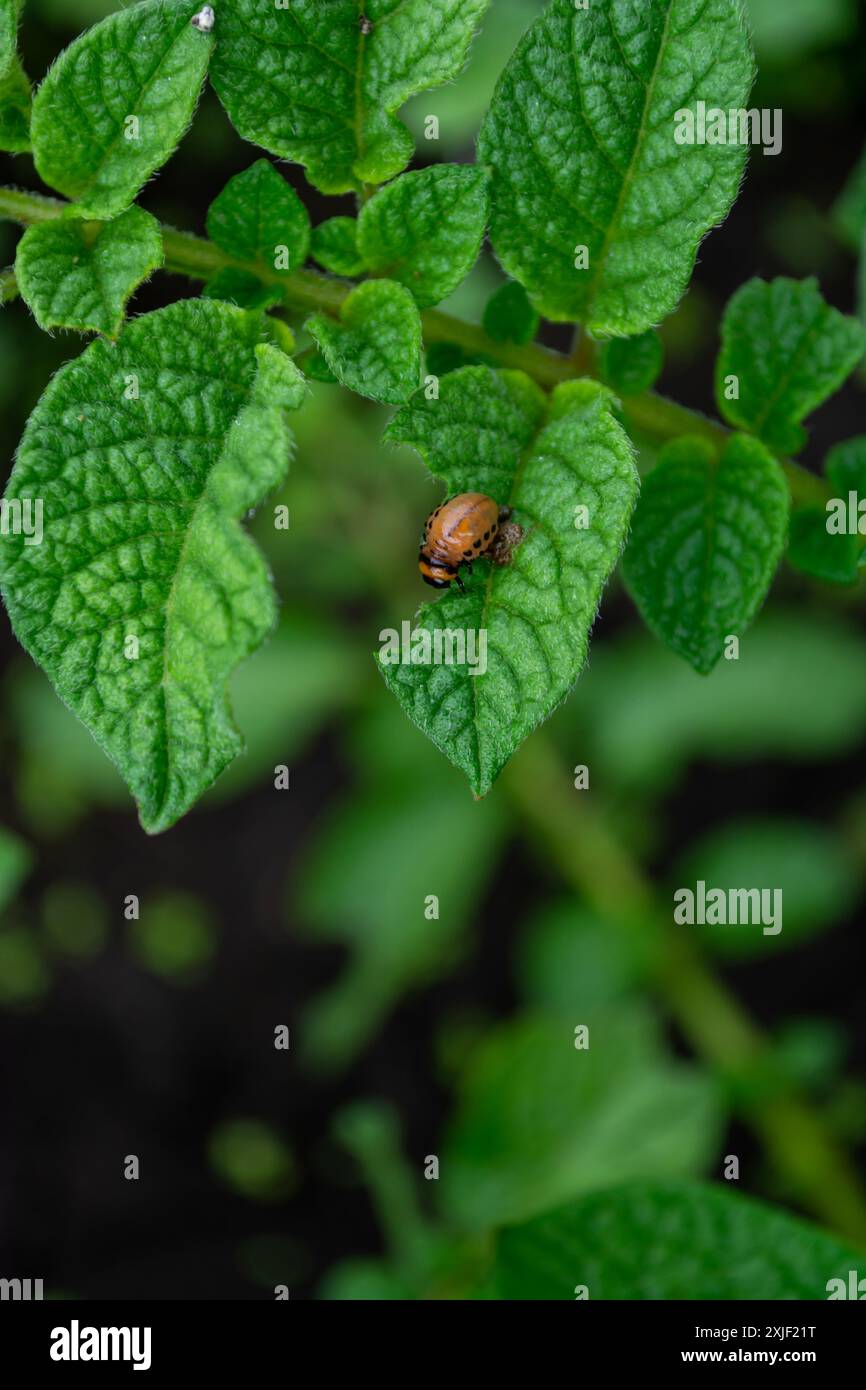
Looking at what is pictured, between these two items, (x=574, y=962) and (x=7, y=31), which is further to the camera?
(x=574, y=962)

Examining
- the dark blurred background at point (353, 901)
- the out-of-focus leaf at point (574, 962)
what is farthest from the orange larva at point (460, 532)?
the out-of-focus leaf at point (574, 962)

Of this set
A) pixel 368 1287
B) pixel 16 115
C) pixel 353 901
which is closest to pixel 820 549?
pixel 16 115

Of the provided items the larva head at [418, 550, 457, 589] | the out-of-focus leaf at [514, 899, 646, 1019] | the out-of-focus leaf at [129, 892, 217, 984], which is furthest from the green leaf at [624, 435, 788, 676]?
the out-of-focus leaf at [129, 892, 217, 984]

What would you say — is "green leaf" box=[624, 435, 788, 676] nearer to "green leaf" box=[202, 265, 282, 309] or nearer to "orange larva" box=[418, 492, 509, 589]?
"orange larva" box=[418, 492, 509, 589]

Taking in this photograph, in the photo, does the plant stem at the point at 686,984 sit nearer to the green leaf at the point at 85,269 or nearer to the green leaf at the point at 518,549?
the green leaf at the point at 518,549

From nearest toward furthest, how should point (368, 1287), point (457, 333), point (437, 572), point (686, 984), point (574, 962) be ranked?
point (437, 572) → point (457, 333) → point (368, 1287) → point (686, 984) → point (574, 962)

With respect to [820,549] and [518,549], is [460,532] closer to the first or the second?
[518,549]
